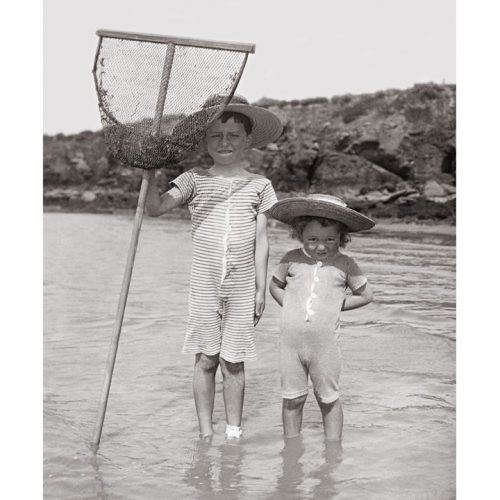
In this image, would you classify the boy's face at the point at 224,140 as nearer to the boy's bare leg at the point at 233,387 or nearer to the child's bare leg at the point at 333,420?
the boy's bare leg at the point at 233,387

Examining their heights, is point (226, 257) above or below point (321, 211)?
below

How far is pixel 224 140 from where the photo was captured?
486cm

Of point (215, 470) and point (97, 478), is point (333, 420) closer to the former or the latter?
point (215, 470)

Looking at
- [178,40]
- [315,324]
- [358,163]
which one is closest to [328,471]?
[315,324]

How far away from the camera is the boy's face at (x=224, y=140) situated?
485cm

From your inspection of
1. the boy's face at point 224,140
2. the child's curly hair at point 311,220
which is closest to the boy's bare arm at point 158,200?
the boy's face at point 224,140

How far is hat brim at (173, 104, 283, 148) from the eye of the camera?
15.1 feet


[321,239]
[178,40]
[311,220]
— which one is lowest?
[321,239]

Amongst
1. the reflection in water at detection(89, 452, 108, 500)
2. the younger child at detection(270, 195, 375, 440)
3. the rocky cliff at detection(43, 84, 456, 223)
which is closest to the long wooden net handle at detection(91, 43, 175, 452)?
the reflection in water at detection(89, 452, 108, 500)

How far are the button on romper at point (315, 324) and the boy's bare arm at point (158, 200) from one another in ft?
2.48

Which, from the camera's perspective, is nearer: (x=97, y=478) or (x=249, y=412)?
(x=97, y=478)

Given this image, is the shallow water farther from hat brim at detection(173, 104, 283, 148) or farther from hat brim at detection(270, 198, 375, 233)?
hat brim at detection(173, 104, 283, 148)

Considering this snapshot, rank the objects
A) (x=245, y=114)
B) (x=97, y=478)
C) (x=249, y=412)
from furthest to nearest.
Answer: (x=249, y=412) → (x=245, y=114) → (x=97, y=478)

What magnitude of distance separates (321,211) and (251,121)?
2.48 ft
